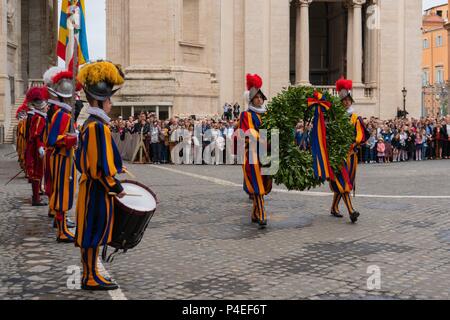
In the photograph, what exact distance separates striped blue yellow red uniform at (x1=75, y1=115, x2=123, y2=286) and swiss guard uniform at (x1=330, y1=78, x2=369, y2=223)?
5.33m

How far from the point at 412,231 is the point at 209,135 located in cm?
1662

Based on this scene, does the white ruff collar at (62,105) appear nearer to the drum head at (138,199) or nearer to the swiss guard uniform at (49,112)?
the swiss guard uniform at (49,112)

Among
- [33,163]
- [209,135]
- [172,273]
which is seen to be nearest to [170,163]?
[209,135]

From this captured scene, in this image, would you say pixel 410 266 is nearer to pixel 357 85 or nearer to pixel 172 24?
pixel 172 24

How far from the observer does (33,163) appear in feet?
42.2

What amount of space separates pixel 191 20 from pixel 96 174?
103 feet

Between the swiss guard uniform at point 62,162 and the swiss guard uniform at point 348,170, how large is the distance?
14.4ft

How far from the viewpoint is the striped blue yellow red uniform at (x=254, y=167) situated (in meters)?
10.9

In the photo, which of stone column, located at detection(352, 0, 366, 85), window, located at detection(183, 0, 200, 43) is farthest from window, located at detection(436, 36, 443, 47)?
window, located at detection(183, 0, 200, 43)

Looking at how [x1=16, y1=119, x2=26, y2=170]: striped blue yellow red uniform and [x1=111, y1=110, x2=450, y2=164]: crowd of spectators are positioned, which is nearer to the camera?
[x1=16, y1=119, x2=26, y2=170]: striped blue yellow red uniform

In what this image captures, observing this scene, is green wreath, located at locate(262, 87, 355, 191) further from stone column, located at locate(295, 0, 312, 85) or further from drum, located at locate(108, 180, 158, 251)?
stone column, located at locate(295, 0, 312, 85)

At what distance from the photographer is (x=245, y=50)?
4128cm

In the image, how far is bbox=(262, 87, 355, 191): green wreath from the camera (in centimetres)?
1110

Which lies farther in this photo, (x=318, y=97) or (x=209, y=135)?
(x=209, y=135)
